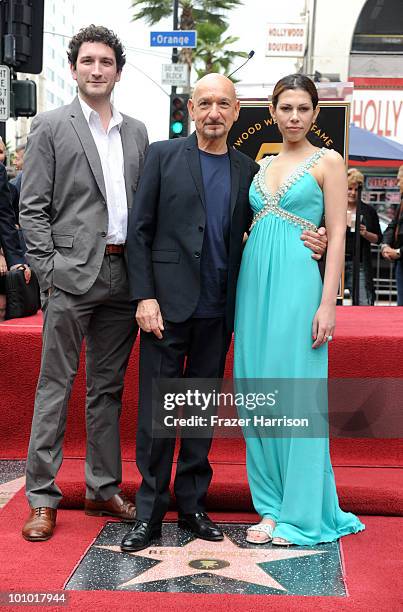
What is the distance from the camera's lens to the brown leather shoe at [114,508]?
13.2 feet

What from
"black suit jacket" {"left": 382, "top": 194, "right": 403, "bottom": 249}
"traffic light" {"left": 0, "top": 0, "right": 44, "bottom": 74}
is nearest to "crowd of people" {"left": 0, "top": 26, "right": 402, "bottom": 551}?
"black suit jacket" {"left": 382, "top": 194, "right": 403, "bottom": 249}

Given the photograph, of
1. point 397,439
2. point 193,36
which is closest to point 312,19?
point 193,36

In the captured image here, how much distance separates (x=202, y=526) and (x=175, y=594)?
620 millimetres

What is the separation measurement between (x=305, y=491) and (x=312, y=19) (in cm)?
1957

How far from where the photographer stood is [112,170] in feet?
12.7

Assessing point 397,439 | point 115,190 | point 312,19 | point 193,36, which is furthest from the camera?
point 312,19

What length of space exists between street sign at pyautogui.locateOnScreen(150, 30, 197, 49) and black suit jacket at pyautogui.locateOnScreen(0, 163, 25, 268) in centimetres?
881

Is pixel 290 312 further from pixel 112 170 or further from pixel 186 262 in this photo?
pixel 112 170

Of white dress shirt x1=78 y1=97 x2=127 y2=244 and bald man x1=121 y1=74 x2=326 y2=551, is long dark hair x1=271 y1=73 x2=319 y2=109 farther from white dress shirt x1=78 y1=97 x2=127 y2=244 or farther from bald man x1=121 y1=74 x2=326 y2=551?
white dress shirt x1=78 y1=97 x2=127 y2=244

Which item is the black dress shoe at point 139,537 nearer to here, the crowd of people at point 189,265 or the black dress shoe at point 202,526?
the crowd of people at point 189,265

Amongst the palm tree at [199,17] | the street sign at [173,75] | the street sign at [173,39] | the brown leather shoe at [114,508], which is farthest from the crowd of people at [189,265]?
the palm tree at [199,17]

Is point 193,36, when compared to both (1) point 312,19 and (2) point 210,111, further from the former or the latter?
(2) point 210,111

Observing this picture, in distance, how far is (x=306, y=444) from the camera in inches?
148

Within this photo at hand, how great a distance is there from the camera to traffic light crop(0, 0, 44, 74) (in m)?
8.78
